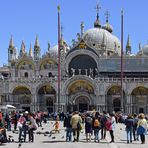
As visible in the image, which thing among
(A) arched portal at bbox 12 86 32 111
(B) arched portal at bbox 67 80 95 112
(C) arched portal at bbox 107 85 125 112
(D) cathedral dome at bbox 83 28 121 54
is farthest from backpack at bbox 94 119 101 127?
(D) cathedral dome at bbox 83 28 121 54

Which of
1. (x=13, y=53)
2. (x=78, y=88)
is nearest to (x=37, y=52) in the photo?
(x=13, y=53)

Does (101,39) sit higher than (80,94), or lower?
higher

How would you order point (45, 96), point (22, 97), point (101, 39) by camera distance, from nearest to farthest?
point (45, 96) < point (22, 97) < point (101, 39)

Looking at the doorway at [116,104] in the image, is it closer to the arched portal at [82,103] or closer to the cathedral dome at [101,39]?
the arched portal at [82,103]

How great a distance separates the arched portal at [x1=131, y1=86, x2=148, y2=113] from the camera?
7869 centimetres

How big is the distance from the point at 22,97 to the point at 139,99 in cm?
1940

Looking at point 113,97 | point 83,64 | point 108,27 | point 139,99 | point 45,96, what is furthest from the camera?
point 108,27

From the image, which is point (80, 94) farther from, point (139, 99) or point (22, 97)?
point (22, 97)

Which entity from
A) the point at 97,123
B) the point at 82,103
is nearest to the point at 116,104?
the point at 82,103

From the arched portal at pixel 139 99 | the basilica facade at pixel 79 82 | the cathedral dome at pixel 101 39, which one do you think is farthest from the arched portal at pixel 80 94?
the cathedral dome at pixel 101 39

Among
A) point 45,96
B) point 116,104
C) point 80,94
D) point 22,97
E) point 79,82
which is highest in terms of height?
point 79,82

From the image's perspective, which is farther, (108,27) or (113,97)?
(108,27)

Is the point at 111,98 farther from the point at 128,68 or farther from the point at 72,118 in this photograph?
the point at 72,118

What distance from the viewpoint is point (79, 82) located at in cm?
7906
